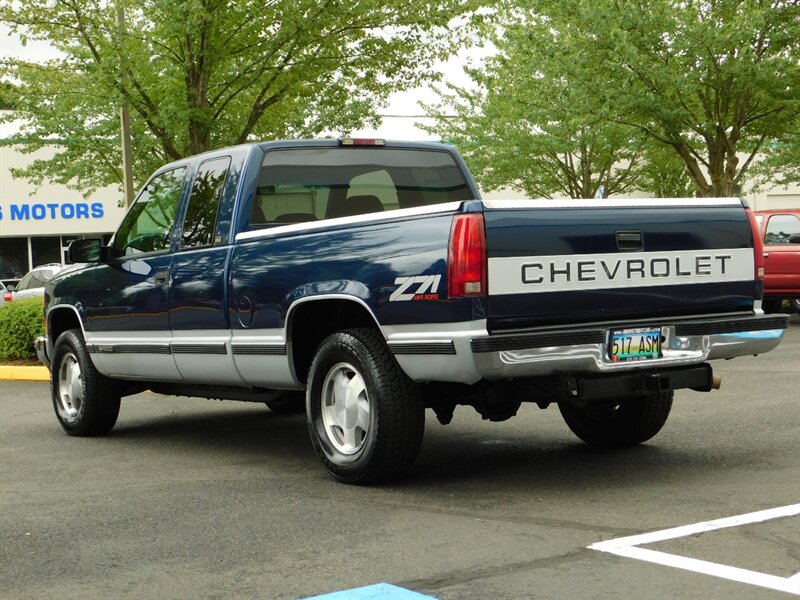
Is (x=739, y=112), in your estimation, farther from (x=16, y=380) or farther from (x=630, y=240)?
(x=630, y=240)

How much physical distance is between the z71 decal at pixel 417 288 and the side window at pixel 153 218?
8.50ft

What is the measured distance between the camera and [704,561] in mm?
4805

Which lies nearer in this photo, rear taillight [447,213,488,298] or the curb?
rear taillight [447,213,488,298]

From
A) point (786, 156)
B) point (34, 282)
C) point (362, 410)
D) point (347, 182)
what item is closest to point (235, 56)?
point (347, 182)

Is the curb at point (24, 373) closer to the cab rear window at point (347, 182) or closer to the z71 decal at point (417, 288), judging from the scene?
the cab rear window at point (347, 182)

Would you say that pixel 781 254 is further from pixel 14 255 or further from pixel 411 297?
pixel 14 255

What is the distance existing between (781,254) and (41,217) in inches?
1209

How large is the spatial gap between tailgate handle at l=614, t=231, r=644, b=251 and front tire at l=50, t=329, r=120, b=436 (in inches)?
176

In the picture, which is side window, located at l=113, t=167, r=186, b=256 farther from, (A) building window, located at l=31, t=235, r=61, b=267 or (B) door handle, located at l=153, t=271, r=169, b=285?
(A) building window, located at l=31, t=235, r=61, b=267

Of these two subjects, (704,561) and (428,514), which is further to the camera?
(428,514)

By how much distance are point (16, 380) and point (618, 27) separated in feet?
44.3

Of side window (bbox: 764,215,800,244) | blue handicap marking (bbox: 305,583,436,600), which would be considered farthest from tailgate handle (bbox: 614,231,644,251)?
side window (bbox: 764,215,800,244)

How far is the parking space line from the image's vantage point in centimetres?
452

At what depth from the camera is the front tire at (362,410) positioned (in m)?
6.46
